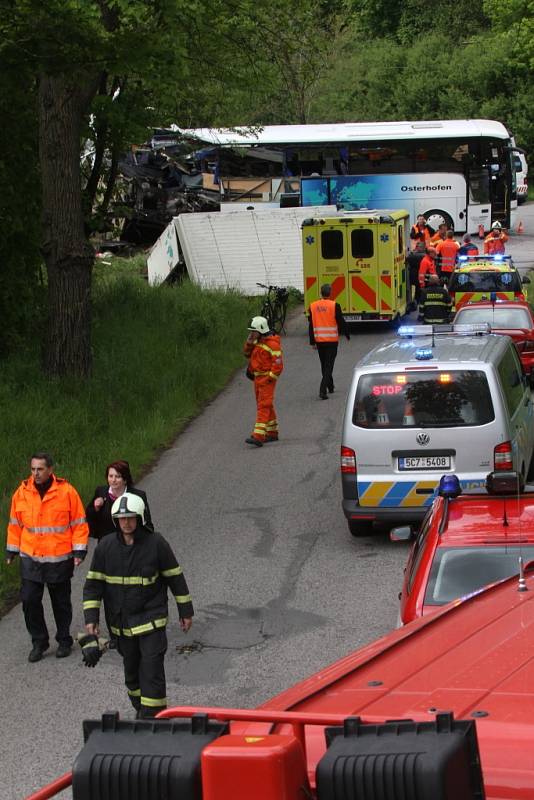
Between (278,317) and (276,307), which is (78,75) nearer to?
(276,307)

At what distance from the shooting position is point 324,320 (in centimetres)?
2022

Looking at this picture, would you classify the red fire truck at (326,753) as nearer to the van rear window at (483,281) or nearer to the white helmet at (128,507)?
the white helmet at (128,507)

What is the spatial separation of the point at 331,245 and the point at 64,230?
9045 mm

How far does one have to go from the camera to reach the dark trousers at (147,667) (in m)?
8.12

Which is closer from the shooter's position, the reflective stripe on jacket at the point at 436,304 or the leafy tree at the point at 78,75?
the leafy tree at the point at 78,75

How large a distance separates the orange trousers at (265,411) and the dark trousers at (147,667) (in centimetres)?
931

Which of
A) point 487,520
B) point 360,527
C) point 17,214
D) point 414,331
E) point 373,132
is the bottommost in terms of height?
point 360,527

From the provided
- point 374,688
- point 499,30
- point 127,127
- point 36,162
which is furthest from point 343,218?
point 499,30

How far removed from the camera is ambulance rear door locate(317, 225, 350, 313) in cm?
2744

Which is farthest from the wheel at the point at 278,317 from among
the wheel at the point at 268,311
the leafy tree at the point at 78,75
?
the leafy tree at the point at 78,75

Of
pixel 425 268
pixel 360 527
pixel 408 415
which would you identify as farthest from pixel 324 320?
pixel 425 268

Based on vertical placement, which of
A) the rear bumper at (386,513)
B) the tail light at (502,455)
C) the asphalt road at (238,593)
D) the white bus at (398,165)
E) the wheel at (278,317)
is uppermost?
the white bus at (398,165)

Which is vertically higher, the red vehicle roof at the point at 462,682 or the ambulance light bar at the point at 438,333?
the red vehicle roof at the point at 462,682

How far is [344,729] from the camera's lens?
3.04 meters
